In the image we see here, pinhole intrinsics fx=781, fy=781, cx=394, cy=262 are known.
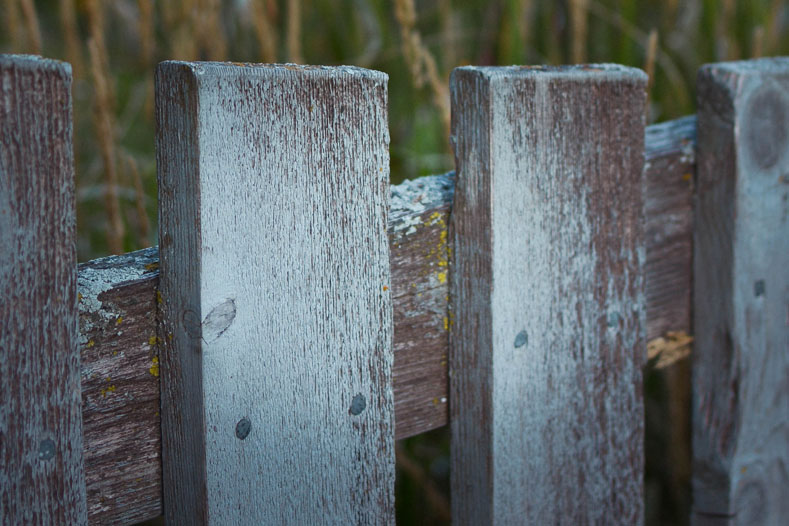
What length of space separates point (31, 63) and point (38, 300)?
0.58 feet

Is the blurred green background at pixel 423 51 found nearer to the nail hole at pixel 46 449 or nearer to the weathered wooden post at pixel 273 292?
the weathered wooden post at pixel 273 292

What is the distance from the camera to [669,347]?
1.16m

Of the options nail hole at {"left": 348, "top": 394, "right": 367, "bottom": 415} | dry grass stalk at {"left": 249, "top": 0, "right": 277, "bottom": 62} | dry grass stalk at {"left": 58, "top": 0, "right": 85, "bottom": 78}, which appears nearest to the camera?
nail hole at {"left": 348, "top": 394, "right": 367, "bottom": 415}

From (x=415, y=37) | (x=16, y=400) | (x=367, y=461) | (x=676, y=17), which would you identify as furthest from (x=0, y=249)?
(x=676, y=17)

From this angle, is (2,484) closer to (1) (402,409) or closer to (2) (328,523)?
(2) (328,523)

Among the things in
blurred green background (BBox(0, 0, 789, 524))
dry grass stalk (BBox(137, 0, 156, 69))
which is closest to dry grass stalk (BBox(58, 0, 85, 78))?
blurred green background (BBox(0, 0, 789, 524))

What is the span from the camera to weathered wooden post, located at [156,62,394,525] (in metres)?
0.67

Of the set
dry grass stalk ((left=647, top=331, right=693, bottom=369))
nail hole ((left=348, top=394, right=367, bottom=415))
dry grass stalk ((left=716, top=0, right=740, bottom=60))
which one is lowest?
dry grass stalk ((left=647, top=331, right=693, bottom=369))

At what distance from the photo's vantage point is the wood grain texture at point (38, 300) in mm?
576

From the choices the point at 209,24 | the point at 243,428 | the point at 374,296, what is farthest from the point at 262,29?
the point at 243,428

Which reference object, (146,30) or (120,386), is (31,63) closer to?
(120,386)

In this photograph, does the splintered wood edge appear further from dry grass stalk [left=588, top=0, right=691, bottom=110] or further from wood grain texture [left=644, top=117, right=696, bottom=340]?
dry grass stalk [left=588, top=0, right=691, bottom=110]

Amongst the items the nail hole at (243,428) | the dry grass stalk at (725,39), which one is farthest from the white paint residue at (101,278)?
the dry grass stalk at (725,39)

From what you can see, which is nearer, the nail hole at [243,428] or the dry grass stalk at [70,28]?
the nail hole at [243,428]
